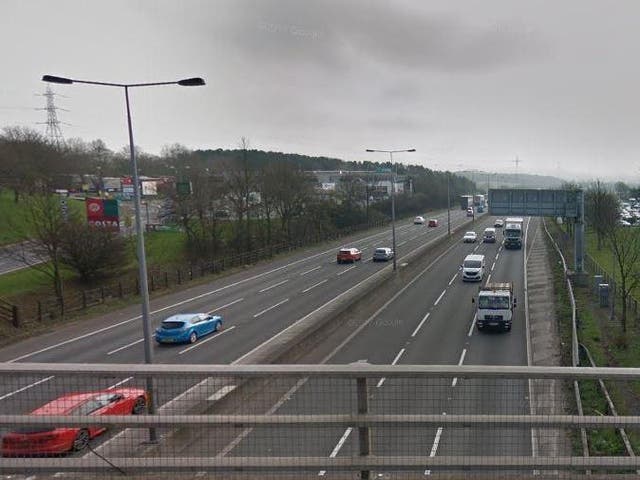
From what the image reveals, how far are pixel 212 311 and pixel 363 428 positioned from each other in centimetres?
2490

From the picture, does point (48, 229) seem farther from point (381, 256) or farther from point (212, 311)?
point (381, 256)

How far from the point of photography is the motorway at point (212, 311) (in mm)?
19344

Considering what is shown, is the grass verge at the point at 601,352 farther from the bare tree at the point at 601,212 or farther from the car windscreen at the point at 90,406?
the bare tree at the point at 601,212

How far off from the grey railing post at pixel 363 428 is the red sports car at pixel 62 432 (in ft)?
6.05

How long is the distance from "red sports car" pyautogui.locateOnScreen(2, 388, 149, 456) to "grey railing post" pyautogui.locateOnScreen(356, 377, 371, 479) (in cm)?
185

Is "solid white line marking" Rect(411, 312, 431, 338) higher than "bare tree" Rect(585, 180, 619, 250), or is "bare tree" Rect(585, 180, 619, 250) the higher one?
"bare tree" Rect(585, 180, 619, 250)

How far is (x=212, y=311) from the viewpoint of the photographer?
1104 inches

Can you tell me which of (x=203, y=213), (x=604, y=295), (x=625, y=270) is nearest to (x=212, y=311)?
(x=604, y=295)

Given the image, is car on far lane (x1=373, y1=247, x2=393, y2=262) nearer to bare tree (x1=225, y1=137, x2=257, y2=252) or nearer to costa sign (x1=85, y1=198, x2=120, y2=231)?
bare tree (x1=225, y1=137, x2=257, y2=252)

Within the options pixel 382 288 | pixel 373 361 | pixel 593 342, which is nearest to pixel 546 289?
pixel 382 288

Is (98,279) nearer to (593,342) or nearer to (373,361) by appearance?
(373,361)

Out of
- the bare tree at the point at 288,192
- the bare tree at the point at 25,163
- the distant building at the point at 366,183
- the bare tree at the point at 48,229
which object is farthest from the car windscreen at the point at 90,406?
the bare tree at the point at 288,192

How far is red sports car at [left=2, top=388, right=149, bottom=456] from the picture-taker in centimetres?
412

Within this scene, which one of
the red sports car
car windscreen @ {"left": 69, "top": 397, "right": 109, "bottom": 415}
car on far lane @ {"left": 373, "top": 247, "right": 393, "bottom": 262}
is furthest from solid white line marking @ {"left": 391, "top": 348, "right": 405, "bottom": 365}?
car on far lane @ {"left": 373, "top": 247, "right": 393, "bottom": 262}
